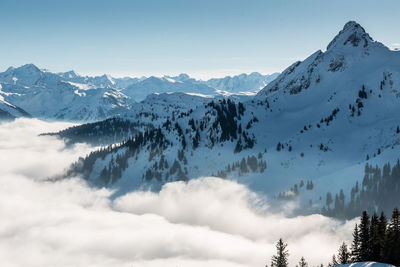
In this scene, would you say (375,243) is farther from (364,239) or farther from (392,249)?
(392,249)

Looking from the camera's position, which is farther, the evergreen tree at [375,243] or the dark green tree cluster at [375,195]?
the dark green tree cluster at [375,195]

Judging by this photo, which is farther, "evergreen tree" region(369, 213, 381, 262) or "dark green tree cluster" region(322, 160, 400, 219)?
"dark green tree cluster" region(322, 160, 400, 219)

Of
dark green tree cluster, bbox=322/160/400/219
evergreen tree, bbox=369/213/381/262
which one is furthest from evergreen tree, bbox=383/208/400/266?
dark green tree cluster, bbox=322/160/400/219

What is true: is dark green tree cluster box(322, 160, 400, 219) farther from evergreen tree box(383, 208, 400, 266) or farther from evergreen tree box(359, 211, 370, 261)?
evergreen tree box(383, 208, 400, 266)

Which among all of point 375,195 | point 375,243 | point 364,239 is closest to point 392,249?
point 375,243

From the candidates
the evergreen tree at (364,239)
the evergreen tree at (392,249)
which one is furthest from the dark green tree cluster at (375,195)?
the evergreen tree at (392,249)

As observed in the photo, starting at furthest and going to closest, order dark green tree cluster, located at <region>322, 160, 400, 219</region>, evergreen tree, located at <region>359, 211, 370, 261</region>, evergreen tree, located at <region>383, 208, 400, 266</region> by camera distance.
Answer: dark green tree cluster, located at <region>322, 160, 400, 219</region>, evergreen tree, located at <region>359, 211, 370, 261</region>, evergreen tree, located at <region>383, 208, 400, 266</region>

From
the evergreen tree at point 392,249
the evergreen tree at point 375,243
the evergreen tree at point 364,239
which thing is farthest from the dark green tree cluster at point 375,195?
the evergreen tree at point 392,249

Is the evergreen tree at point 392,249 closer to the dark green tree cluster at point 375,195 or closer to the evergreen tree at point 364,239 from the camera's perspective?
the evergreen tree at point 364,239

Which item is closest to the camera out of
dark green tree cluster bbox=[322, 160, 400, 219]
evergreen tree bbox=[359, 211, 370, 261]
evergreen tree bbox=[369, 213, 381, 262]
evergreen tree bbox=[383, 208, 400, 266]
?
evergreen tree bbox=[383, 208, 400, 266]

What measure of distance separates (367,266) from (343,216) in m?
152

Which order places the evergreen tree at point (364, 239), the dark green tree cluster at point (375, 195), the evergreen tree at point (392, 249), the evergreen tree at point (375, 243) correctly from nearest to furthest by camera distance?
the evergreen tree at point (392, 249) → the evergreen tree at point (375, 243) → the evergreen tree at point (364, 239) → the dark green tree cluster at point (375, 195)

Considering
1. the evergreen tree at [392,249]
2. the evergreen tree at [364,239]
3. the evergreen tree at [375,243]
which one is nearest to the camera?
the evergreen tree at [392,249]

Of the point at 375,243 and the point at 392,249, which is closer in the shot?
the point at 392,249
